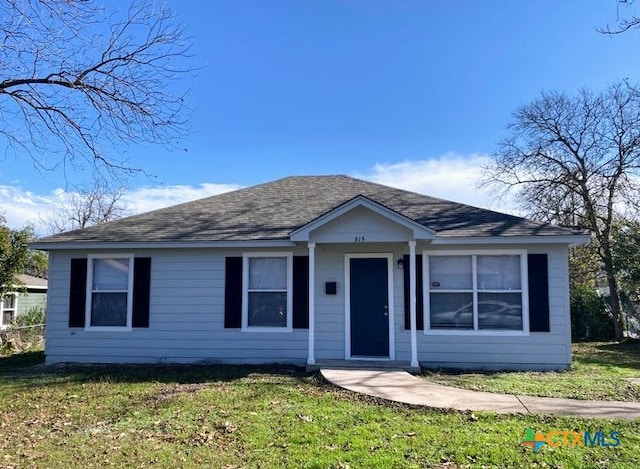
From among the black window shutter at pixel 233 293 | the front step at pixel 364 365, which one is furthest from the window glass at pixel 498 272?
the black window shutter at pixel 233 293

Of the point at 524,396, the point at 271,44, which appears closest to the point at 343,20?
the point at 271,44

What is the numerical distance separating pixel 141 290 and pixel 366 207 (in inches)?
205

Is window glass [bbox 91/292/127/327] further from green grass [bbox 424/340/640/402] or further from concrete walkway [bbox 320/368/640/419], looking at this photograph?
green grass [bbox 424/340/640/402]

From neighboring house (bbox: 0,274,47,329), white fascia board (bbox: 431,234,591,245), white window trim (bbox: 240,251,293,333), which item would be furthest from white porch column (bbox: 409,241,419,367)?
neighboring house (bbox: 0,274,47,329)

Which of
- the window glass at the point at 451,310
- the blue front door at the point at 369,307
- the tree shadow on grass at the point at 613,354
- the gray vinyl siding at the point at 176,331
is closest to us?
the window glass at the point at 451,310

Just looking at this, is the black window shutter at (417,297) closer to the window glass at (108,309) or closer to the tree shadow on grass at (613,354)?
the tree shadow on grass at (613,354)

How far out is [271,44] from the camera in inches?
401

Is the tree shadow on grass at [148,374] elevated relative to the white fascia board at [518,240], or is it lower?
lower

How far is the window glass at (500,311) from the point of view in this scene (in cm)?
948

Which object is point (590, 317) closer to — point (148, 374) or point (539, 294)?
point (539, 294)

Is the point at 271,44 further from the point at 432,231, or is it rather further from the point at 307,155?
the point at 307,155

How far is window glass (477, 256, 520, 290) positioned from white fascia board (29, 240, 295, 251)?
3923 mm

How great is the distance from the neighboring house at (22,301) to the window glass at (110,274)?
26.4 feet

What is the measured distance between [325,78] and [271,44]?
145 inches
